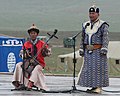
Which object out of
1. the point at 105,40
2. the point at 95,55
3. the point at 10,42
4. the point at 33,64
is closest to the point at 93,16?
the point at 105,40

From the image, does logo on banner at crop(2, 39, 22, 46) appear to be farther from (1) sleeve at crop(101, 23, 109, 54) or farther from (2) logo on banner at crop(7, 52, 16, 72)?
(1) sleeve at crop(101, 23, 109, 54)

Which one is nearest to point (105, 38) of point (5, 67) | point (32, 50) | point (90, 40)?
point (90, 40)

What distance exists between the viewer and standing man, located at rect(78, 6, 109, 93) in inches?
630

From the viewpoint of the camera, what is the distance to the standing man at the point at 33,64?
1634 cm

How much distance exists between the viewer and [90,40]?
53.1ft

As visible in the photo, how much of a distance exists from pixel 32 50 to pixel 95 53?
1.51 metres

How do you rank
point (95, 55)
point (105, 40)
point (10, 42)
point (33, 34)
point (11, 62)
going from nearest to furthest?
point (105, 40), point (95, 55), point (33, 34), point (11, 62), point (10, 42)

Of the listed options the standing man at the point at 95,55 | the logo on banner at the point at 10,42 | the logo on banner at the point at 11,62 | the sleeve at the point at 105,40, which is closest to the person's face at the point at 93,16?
the standing man at the point at 95,55

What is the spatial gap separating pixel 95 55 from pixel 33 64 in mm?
1495

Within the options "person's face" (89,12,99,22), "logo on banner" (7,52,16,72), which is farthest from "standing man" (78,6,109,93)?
"logo on banner" (7,52,16,72)

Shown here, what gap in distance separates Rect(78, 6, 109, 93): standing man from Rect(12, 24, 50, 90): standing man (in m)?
0.96

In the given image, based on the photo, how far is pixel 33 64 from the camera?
16469 mm

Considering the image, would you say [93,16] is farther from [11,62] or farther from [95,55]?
[11,62]

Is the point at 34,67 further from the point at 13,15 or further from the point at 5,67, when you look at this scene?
the point at 13,15
